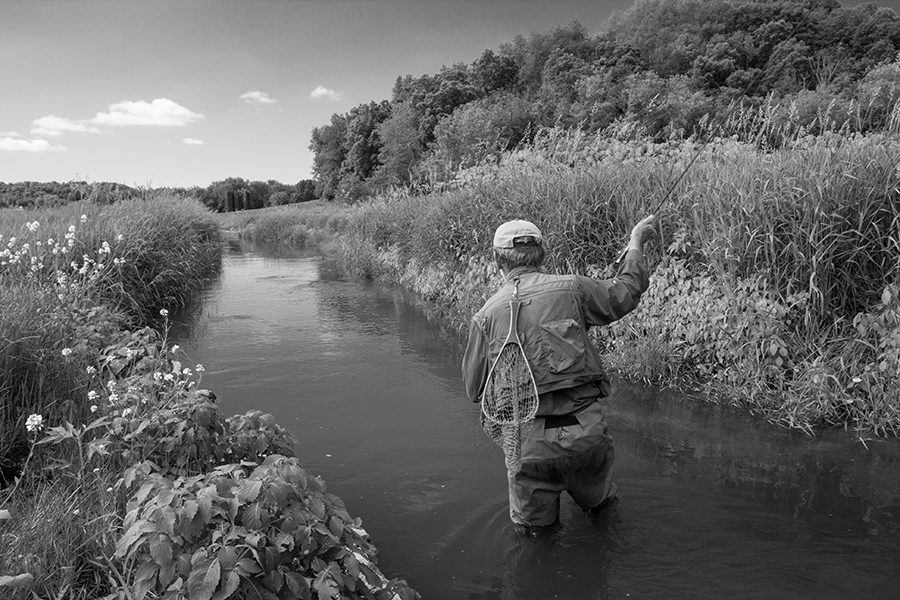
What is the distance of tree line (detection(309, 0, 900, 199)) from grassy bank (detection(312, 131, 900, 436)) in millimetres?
19304

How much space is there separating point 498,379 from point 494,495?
142 centimetres

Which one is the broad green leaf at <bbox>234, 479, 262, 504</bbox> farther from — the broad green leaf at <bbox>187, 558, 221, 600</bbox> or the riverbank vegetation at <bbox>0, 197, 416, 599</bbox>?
the broad green leaf at <bbox>187, 558, 221, 600</bbox>

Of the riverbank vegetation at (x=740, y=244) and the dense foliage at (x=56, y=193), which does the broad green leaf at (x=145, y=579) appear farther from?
the dense foliage at (x=56, y=193)

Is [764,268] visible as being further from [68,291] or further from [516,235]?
[68,291]

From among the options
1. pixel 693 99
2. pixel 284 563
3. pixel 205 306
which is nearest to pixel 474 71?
pixel 693 99

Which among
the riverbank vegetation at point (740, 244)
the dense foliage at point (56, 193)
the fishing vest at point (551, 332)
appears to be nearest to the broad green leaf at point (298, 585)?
the fishing vest at point (551, 332)

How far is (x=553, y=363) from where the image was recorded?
345 centimetres

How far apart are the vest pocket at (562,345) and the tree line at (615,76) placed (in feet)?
77.2

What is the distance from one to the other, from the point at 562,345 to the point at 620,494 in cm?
172

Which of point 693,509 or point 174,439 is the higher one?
point 174,439

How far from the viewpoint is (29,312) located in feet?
15.0

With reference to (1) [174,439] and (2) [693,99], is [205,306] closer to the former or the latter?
(1) [174,439]

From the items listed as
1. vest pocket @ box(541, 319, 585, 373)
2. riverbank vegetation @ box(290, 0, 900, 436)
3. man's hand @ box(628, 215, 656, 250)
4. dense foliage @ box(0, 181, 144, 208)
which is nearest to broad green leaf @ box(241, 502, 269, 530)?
vest pocket @ box(541, 319, 585, 373)

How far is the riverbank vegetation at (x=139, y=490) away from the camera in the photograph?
2.17m
